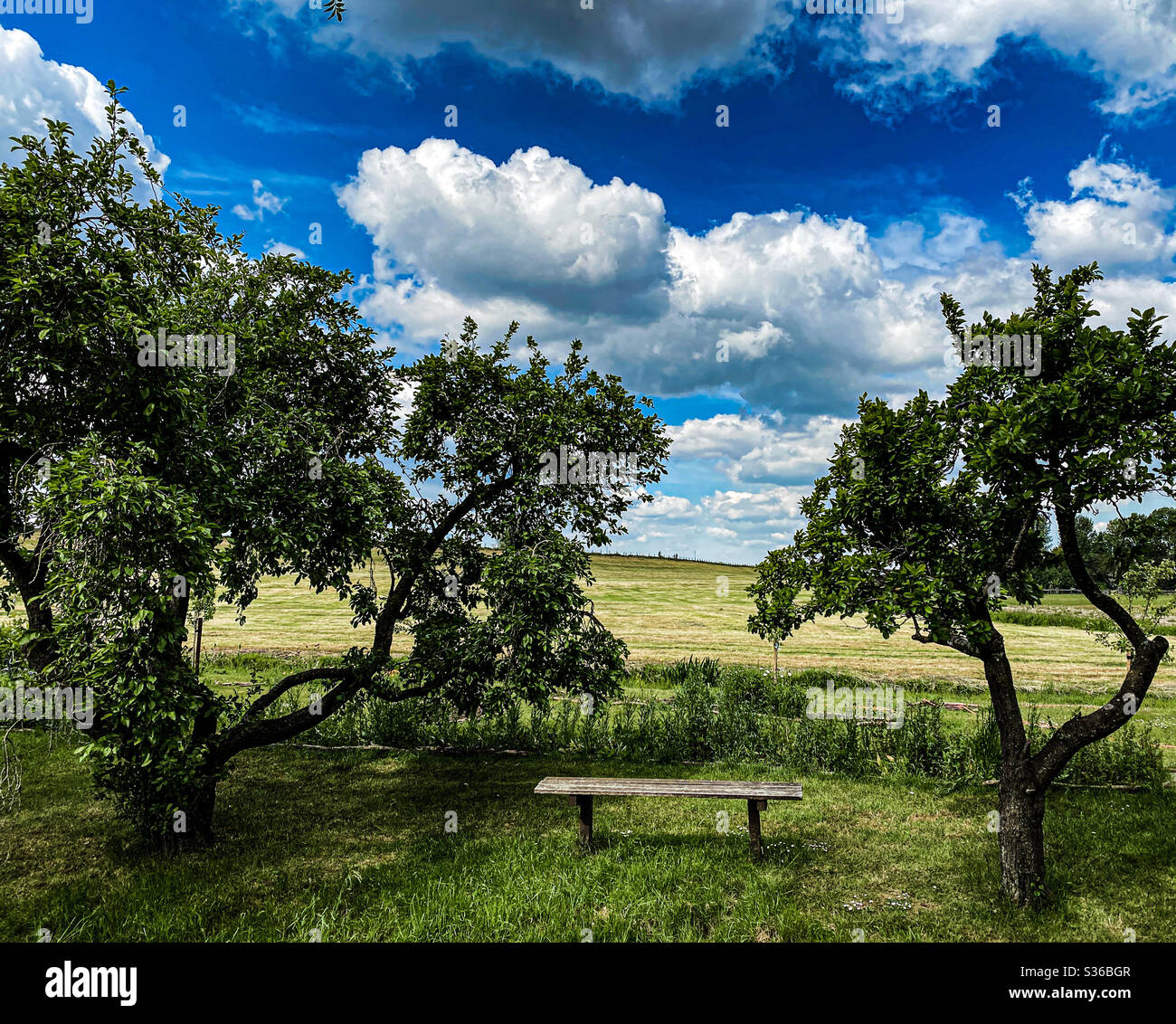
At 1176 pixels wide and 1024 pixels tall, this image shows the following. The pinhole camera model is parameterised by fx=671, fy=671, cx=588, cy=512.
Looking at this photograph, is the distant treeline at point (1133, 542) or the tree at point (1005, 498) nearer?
the tree at point (1005, 498)

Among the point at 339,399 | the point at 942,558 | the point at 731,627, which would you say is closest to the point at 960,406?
the point at 942,558

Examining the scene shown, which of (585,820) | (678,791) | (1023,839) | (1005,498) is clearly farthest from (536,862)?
(1005,498)

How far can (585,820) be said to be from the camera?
939 cm

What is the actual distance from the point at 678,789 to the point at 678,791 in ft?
0.16

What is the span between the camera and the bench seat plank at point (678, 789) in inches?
356

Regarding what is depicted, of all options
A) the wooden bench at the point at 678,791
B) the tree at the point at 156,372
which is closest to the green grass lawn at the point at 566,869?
the wooden bench at the point at 678,791

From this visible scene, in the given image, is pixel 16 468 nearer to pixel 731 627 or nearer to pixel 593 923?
pixel 593 923

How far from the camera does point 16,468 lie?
8.35 m

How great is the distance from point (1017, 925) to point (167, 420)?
1146cm

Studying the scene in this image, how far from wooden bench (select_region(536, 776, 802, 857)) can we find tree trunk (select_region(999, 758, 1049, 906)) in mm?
2402

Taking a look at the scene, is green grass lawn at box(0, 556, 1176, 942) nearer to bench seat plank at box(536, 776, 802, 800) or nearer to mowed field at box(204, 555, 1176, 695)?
bench seat plank at box(536, 776, 802, 800)

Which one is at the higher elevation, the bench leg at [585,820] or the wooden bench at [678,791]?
the wooden bench at [678,791]

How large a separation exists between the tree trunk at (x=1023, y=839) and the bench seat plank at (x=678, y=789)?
93.8 inches

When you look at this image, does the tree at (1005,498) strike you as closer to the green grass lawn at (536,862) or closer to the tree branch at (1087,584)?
the tree branch at (1087,584)
